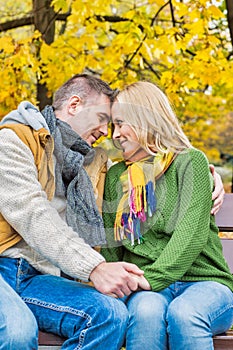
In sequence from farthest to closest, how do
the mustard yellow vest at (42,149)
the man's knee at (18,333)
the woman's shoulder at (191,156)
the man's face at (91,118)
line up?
the man's face at (91,118), the woman's shoulder at (191,156), the mustard yellow vest at (42,149), the man's knee at (18,333)

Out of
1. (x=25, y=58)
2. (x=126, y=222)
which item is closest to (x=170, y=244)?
Result: (x=126, y=222)

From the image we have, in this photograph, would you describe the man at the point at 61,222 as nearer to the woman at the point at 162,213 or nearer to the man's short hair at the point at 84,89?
the man's short hair at the point at 84,89

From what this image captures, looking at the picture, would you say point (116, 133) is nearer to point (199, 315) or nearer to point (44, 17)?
point (199, 315)

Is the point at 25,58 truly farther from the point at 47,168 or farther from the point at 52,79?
the point at 47,168

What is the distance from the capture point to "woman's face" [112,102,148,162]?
326cm

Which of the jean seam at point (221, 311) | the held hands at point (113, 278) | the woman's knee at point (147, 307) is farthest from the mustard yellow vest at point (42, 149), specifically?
the jean seam at point (221, 311)

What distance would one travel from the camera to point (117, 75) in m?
6.60

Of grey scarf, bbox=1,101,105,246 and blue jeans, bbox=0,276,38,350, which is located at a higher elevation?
grey scarf, bbox=1,101,105,246

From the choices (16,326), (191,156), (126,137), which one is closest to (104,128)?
(126,137)

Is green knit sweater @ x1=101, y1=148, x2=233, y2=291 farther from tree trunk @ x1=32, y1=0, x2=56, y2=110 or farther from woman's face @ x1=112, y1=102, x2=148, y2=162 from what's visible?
tree trunk @ x1=32, y1=0, x2=56, y2=110

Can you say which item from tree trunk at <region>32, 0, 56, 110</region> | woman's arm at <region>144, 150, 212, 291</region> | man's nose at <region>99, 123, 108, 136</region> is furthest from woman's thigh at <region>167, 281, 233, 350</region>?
tree trunk at <region>32, 0, 56, 110</region>

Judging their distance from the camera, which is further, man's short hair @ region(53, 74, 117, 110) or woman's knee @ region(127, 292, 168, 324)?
man's short hair @ region(53, 74, 117, 110)

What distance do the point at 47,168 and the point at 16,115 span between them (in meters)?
0.31

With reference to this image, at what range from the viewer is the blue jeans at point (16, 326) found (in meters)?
2.69
